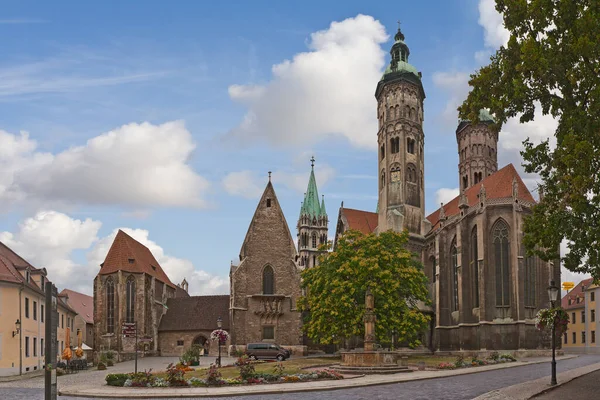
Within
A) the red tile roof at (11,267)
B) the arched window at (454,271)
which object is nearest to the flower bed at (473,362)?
the arched window at (454,271)

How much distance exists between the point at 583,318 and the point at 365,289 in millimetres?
49627

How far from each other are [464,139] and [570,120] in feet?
223

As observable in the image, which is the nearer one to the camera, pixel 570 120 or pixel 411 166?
pixel 570 120

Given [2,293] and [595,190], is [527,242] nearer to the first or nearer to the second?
[595,190]

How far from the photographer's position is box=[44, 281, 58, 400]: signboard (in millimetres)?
9633

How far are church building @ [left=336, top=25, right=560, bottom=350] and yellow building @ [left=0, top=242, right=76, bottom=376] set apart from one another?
28.5m

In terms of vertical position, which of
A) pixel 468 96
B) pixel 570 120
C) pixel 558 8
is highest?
pixel 558 8

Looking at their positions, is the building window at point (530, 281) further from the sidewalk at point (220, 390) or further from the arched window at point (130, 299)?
the arched window at point (130, 299)

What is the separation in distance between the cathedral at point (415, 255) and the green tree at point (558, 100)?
32973 mm

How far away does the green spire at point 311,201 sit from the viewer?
128500mm

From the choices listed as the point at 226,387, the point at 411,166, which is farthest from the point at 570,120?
the point at 411,166

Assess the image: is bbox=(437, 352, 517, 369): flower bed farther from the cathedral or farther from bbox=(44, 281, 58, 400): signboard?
bbox=(44, 281, 58, 400): signboard

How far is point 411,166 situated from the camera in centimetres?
7019

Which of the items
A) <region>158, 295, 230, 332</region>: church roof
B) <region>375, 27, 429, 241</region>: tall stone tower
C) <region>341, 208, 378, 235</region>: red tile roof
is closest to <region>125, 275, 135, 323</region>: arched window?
<region>158, 295, 230, 332</region>: church roof
